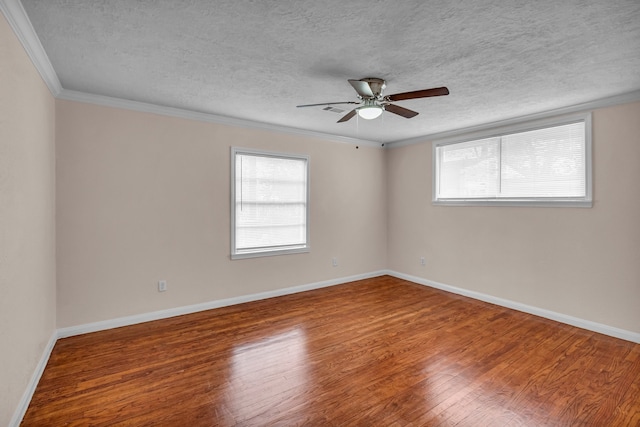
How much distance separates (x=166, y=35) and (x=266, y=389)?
2.58 metres

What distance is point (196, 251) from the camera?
157 inches

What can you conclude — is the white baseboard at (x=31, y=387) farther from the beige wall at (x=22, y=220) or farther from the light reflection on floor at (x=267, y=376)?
the light reflection on floor at (x=267, y=376)

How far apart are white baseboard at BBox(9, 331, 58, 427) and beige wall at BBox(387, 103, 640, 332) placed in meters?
4.89

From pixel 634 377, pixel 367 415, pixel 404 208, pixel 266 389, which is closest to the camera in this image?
pixel 367 415

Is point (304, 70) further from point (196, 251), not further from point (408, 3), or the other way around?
point (196, 251)

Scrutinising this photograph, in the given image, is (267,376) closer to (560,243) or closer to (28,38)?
(28,38)

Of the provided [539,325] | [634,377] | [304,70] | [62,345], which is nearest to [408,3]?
[304,70]

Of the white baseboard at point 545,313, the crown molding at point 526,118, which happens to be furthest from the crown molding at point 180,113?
the white baseboard at point 545,313

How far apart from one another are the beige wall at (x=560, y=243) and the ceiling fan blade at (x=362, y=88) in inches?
107

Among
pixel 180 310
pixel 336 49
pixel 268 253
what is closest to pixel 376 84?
pixel 336 49

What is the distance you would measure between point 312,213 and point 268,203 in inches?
30.3

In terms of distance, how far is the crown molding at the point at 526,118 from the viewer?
10.7 feet

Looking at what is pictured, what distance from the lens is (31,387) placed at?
2.23 m

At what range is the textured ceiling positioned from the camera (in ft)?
6.03
